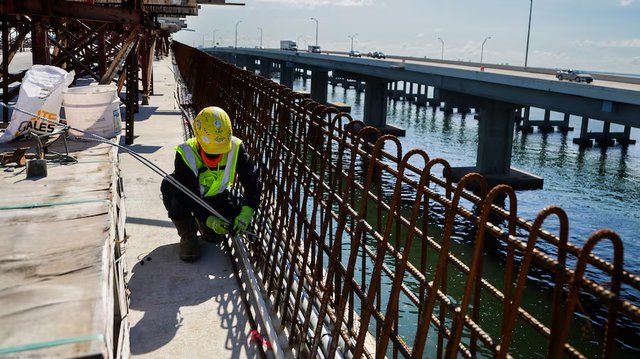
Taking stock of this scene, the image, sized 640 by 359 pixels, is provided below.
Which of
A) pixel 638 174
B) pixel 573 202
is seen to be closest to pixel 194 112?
pixel 573 202

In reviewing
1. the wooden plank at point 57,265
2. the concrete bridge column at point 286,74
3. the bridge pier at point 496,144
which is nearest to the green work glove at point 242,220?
the wooden plank at point 57,265

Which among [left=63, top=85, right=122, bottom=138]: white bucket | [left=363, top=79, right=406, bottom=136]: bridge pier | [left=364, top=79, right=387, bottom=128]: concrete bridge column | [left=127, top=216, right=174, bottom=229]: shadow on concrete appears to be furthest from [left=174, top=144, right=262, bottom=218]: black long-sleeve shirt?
[left=364, top=79, right=387, bottom=128]: concrete bridge column

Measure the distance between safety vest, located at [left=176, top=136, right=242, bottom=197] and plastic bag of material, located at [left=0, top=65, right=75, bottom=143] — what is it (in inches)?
96.6

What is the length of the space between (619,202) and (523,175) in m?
5.43

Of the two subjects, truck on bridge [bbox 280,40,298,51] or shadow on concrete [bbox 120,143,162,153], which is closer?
shadow on concrete [bbox 120,143,162,153]

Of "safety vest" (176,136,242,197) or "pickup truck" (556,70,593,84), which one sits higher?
"pickup truck" (556,70,593,84)

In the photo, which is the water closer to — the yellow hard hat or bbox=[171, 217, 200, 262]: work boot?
bbox=[171, 217, 200, 262]: work boot

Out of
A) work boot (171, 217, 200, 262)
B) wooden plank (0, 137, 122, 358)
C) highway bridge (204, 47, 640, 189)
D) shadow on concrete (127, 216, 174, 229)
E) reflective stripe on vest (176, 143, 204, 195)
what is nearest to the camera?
wooden plank (0, 137, 122, 358)

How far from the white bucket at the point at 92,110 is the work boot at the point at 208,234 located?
309 centimetres

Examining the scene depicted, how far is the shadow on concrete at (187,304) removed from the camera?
4652mm

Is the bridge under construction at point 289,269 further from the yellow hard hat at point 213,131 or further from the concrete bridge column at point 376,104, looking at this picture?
the concrete bridge column at point 376,104

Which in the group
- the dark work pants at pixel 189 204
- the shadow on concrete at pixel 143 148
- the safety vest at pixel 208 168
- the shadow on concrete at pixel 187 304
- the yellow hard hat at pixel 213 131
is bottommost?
the shadow on concrete at pixel 187 304

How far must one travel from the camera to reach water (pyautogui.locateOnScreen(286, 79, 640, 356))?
2377cm

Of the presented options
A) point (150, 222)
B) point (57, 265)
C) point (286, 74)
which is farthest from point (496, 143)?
point (286, 74)
